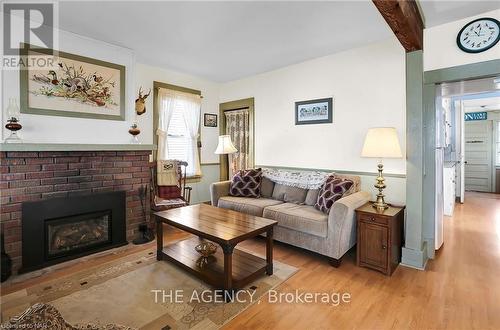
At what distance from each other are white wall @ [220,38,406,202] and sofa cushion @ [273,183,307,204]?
50cm

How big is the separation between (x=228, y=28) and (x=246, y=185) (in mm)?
2091

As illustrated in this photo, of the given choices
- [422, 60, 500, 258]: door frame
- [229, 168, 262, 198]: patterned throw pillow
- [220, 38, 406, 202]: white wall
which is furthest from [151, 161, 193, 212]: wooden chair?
[422, 60, 500, 258]: door frame

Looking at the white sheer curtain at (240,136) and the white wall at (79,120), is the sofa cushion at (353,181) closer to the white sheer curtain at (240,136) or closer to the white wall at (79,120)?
the white sheer curtain at (240,136)

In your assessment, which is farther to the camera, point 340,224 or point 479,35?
point 340,224

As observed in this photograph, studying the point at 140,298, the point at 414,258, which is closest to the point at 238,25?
the point at 140,298

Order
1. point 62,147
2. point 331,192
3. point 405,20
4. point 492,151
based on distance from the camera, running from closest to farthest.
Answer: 1. point 405,20
2. point 62,147
3. point 331,192
4. point 492,151

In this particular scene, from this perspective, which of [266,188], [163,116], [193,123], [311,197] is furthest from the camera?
[193,123]

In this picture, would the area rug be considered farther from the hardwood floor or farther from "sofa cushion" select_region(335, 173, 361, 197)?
"sofa cushion" select_region(335, 173, 361, 197)

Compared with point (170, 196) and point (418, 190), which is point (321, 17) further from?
point (170, 196)

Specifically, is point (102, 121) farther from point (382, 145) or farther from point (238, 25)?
point (382, 145)

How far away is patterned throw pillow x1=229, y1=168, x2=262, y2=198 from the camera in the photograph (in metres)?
3.80

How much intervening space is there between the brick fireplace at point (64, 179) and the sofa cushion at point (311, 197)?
2.22 m

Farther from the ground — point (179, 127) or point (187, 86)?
point (187, 86)

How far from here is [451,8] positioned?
2326 millimetres
